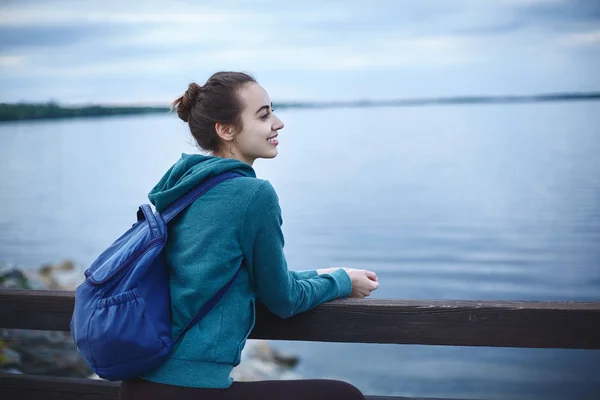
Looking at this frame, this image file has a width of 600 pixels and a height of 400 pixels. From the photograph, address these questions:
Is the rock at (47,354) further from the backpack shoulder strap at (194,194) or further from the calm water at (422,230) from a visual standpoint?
the backpack shoulder strap at (194,194)

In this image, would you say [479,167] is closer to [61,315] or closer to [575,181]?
[575,181]

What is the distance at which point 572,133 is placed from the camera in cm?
4575

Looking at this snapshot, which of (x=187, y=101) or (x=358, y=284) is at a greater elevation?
(x=187, y=101)

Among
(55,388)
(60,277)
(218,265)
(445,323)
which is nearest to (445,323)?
(445,323)

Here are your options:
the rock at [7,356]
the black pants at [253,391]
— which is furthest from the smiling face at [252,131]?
the rock at [7,356]

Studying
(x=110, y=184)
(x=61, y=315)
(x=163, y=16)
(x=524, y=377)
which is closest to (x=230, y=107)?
(x=61, y=315)

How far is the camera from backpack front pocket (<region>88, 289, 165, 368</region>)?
1.58 meters

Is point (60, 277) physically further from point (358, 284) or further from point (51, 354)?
point (358, 284)

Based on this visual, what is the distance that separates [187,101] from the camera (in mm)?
1966

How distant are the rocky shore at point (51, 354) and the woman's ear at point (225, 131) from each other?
9.94 feet

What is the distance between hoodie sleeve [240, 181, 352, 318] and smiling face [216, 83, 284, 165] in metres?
0.22

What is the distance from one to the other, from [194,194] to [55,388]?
1045 mm

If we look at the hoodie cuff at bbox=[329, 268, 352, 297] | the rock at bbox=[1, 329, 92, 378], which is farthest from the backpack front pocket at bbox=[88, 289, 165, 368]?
the rock at bbox=[1, 329, 92, 378]

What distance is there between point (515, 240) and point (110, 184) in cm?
1862
